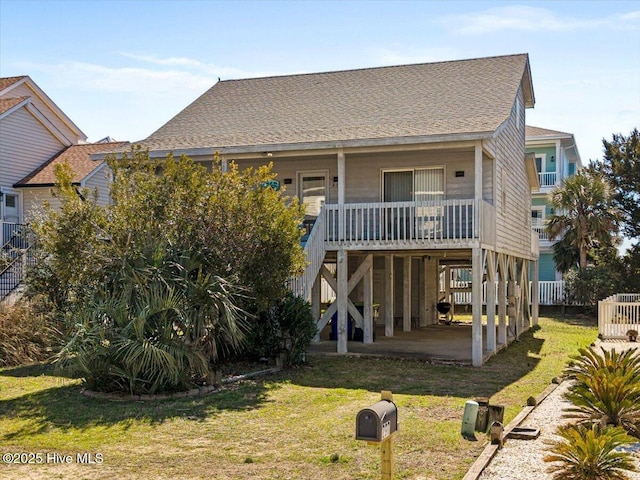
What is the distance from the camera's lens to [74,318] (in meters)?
11.9

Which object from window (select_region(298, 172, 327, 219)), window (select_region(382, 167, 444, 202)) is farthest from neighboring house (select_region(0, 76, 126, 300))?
window (select_region(382, 167, 444, 202))

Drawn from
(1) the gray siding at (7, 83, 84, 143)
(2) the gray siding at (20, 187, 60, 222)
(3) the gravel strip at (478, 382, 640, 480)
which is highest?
(1) the gray siding at (7, 83, 84, 143)

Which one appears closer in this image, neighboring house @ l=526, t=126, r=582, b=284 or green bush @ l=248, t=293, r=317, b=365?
green bush @ l=248, t=293, r=317, b=365

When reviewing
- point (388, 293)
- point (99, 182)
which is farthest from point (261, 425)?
point (99, 182)

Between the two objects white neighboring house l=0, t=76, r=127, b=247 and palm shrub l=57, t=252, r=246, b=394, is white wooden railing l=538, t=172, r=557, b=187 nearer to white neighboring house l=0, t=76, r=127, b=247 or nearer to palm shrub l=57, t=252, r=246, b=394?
white neighboring house l=0, t=76, r=127, b=247

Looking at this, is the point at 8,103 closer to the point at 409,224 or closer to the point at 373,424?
the point at 409,224

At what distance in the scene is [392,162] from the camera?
61.8 feet

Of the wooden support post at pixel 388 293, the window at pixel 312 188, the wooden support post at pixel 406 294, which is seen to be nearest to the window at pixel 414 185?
the window at pixel 312 188

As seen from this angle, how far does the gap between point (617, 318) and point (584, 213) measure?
9096 millimetres

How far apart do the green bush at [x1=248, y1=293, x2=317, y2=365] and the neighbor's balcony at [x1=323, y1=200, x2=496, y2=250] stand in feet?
9.18

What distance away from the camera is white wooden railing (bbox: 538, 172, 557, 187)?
39.2 m

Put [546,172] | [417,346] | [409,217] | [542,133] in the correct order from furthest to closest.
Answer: [542,133] → [546,172] → [417,346] → [409,217]

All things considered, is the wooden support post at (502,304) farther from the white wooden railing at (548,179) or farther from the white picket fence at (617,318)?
the white wooden railing at (548,179)

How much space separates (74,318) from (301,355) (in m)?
4.81
